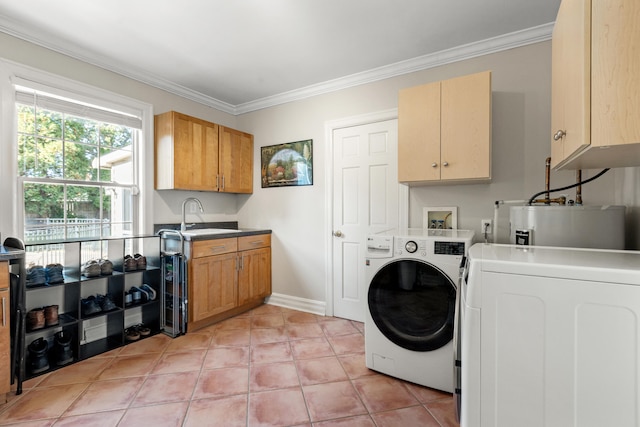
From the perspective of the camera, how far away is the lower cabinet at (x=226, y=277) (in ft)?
9.05

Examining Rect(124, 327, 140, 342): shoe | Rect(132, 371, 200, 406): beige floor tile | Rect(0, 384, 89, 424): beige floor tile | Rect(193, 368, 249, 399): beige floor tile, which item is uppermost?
Rect(124, 327, 140, 342): shoe

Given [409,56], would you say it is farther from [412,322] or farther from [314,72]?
[412,322]

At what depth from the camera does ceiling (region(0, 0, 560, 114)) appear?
198 centimetres

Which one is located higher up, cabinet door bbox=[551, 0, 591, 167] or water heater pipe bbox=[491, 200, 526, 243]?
cabinet door bbox=[551, 0, 591, 167]

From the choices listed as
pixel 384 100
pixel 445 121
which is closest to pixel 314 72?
pixel 384 100

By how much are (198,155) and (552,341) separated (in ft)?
10.3

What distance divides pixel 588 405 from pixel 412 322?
111 centimetres

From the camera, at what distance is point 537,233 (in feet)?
5.14

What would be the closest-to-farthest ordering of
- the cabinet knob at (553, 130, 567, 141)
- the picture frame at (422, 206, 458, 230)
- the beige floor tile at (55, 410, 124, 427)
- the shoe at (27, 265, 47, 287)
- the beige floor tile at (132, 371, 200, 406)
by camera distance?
the cabinet knob at (553, 130, 567, 141) → the beige floor tile at (55, 410, 124, 427) → the beige floor tile at (132, 371, 200, 406) → the shoe at (27, 265, 47, 287) → the picture frame at (422, 206, 458, 230)

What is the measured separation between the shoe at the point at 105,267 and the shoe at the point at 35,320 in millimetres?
460

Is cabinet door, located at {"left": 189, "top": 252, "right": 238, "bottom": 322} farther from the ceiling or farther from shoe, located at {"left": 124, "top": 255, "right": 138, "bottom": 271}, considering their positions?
the ceiling

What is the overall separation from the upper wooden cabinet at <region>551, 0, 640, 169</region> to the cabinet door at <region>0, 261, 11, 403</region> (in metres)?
2.80

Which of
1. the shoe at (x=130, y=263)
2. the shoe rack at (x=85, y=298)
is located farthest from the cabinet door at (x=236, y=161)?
the shoe at (x=130, y=263)

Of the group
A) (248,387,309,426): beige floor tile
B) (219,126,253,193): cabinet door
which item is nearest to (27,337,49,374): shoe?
(248,387,309,426): beige floor tile
